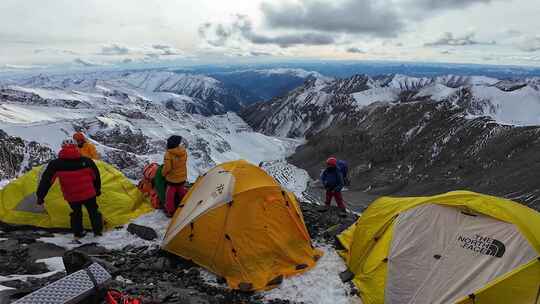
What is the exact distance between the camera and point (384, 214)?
1250 centimetres

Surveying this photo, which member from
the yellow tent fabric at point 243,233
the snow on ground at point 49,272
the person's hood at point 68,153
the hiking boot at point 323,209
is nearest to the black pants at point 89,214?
the person's hood at point 68,153

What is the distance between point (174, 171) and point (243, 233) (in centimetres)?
433

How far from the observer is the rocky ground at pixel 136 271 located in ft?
31.7

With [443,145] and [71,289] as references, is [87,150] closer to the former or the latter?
[71,289]

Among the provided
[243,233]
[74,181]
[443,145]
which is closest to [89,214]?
[74,181]

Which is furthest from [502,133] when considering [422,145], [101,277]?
[101,277]

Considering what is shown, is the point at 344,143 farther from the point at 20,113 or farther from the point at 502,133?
the point at 20,113

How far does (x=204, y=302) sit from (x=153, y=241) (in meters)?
4.97

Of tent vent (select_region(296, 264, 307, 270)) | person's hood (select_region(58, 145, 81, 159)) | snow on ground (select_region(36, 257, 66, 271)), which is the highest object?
person's hood (select_region(58, 145, 81, 159))

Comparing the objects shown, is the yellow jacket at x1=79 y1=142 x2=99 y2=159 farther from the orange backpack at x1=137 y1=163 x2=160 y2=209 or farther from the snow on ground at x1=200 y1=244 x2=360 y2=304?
the snow on ground at x1=200 y1=244 x2=360 y2=304

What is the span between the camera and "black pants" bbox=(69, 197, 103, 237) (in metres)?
13.5

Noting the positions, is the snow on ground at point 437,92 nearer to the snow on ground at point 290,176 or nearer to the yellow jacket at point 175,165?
the snow on ground at point 290,176

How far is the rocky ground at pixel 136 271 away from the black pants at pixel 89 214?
3.02 ft

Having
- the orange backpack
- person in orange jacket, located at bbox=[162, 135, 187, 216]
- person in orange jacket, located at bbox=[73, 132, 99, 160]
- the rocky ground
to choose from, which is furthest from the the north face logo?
person in orange jacket, located at bbox=[73, 132, 99, 160]
